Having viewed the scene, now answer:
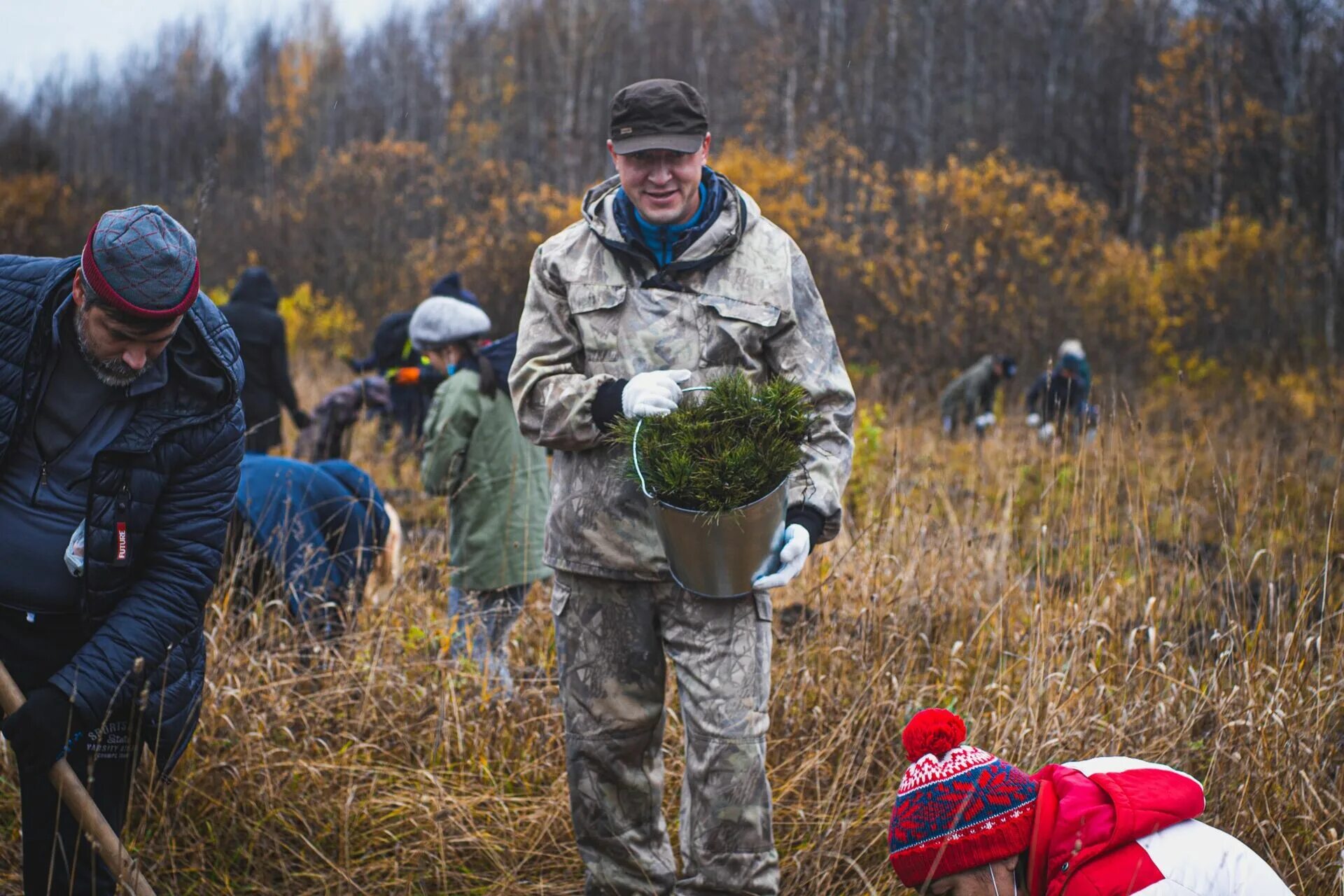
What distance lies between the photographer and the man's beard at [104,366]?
213cm

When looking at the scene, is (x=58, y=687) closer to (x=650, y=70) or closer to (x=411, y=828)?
(x=411, y=828)

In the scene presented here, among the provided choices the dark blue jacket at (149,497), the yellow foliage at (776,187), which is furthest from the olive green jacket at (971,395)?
the dark blue jacket at (149,497)

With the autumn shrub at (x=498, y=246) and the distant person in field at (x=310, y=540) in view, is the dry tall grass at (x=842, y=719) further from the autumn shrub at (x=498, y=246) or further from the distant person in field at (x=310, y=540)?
the autumn shrub at (x=498, y=246)

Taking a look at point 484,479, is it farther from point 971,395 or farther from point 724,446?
point 971,395

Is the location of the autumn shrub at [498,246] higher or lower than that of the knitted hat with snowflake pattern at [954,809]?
higher

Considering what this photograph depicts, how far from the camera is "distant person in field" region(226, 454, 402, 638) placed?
3607 mm

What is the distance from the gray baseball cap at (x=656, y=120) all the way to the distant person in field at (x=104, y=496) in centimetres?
92

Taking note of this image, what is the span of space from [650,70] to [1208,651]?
31.2 m

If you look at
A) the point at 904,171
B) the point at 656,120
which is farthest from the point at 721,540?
the point at 904,171

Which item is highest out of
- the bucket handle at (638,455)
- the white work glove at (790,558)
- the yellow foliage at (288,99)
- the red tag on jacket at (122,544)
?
the yellow foliage at (288,99)

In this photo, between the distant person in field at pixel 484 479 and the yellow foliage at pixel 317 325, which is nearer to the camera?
the distant person in field at pixel 484 479

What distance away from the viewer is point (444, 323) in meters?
4.37

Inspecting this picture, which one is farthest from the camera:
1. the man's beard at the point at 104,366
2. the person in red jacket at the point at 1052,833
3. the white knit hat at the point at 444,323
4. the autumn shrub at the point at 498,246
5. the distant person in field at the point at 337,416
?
the autumn shrub at the point at 498,246

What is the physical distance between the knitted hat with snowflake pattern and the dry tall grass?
105 cm
